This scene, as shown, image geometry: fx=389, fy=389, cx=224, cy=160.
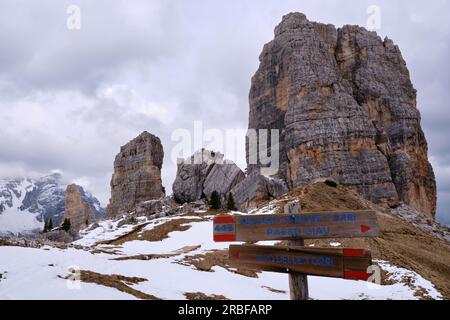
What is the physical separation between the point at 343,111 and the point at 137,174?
57869 mm

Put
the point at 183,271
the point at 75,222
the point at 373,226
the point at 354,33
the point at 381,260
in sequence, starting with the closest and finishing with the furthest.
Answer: the point at 373,226
the point at 183,271
the point at 381,260
the point at 354,33
the point at 75,222

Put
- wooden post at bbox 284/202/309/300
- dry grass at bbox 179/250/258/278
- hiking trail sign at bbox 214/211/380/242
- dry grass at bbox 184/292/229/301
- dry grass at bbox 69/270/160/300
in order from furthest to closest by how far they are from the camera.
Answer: dry grass at bbox 179/250/258/278 < dry grass at bbox 184/292/229/301 < dry grass at bbox 69/270/160/300 < wooden post at bbox 284/202/309/300 < hiking trail sign at bbox 214/211/380/242

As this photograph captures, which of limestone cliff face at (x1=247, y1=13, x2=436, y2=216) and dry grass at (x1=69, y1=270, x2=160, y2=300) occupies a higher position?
limestone cliff face at (x1=247, y1=13, x2=436, y2=216)

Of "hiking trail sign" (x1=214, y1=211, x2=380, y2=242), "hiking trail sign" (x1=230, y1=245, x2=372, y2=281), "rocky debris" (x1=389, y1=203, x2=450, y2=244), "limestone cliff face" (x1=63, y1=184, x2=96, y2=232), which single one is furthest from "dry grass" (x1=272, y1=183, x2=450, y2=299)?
"limestone cliff face" (x1=63, y1=184, x2=96, y2=232)

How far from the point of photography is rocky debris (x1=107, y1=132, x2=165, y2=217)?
354ft

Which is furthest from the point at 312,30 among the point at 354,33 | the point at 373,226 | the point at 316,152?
the point at 373,226

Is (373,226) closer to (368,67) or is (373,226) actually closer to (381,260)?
(381,260)

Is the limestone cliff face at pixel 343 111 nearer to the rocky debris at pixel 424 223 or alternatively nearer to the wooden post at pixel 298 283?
the rocky debris at pixel 424 223

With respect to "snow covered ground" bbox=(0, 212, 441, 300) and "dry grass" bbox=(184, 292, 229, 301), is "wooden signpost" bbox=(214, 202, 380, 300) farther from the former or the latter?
"dry grass" bbox=(184, 292, 229, 301)

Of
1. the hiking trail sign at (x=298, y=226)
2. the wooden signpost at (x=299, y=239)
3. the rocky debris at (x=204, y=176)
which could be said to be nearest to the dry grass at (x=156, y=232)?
the hiking trail sign at (x=298, y=226)

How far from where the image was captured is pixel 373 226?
670cm

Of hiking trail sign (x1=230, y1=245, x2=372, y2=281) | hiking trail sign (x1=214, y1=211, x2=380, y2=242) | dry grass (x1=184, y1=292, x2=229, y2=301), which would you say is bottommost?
dry grass (x1=184, y1=292, x2=229, y2=301)

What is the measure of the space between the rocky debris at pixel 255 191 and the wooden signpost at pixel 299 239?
58235mm
